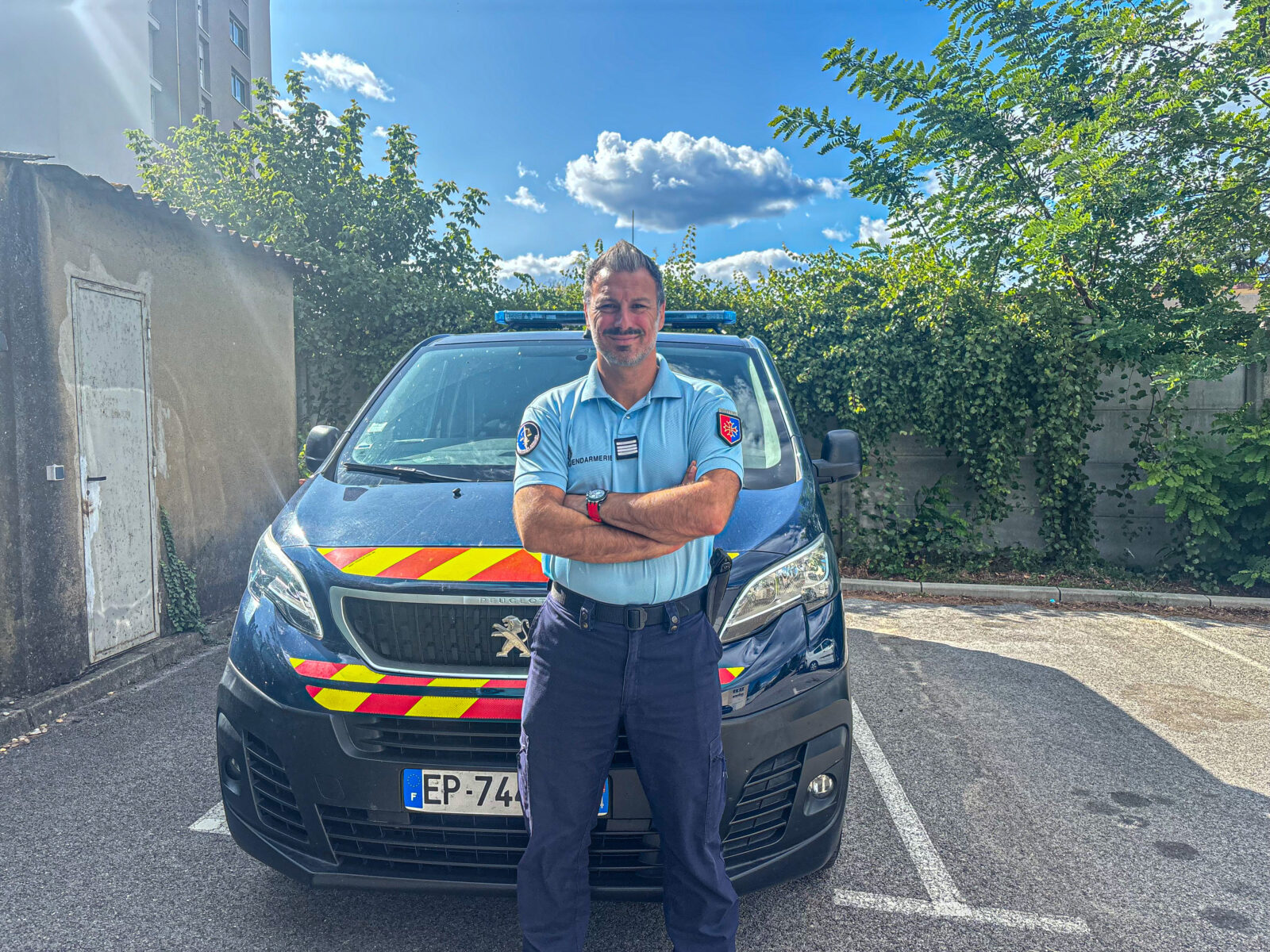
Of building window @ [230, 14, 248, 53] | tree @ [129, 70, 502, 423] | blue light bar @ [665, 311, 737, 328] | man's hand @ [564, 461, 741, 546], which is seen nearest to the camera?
man's hand @ [564, 461, 741, 546]

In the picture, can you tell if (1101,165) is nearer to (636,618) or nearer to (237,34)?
(636,618)

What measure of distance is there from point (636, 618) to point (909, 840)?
183cm

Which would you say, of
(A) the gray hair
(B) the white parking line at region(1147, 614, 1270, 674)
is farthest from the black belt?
(B) the white parking line at region(1147, 614, 1270, 674)

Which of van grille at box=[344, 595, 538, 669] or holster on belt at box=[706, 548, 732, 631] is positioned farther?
van grille at box=[344, 595, 538, 669]

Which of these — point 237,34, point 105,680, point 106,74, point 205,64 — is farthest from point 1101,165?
point 237,34

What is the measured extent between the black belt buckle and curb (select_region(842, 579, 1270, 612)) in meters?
6.07

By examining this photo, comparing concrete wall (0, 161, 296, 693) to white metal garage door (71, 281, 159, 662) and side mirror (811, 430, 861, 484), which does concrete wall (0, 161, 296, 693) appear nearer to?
white metal garage door (71, 281, 159, 662)

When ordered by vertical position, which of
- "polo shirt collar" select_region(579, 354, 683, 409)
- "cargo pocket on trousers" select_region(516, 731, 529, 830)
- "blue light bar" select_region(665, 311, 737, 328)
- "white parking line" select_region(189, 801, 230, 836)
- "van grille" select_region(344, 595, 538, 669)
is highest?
"blue light bar" select_region(665, 311, 737, 328)

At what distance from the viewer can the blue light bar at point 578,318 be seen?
3.86 metres

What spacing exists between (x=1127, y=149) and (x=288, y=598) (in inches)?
355

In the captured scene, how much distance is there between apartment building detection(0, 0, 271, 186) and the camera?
59.3 ft

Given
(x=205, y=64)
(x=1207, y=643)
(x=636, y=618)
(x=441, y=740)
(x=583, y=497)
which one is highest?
(x=205, y=64)

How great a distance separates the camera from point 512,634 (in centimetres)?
210

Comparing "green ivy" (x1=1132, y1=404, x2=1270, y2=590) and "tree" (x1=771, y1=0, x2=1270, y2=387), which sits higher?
"tree" (x1=771, y1=0, x2=1270, y2=387)
